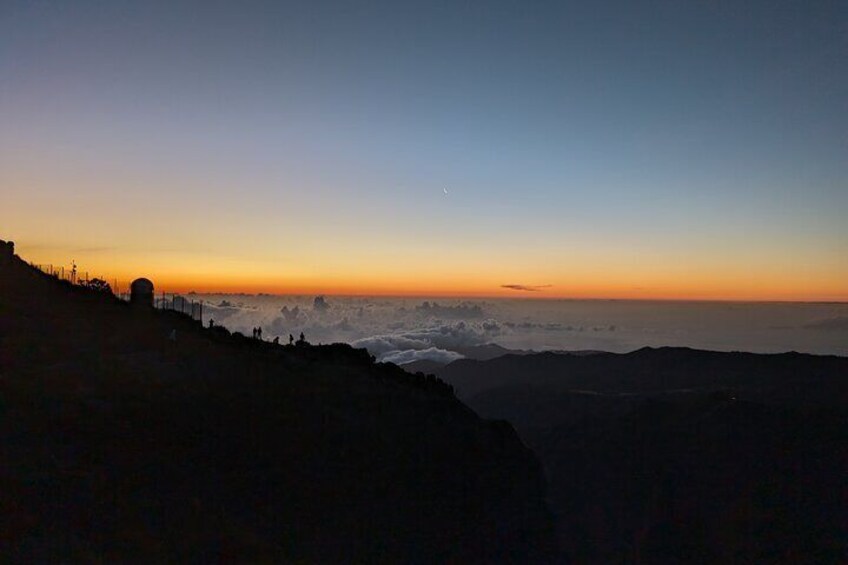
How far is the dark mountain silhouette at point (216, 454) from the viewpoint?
22781 mm

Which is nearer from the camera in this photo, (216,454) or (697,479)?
(216,454)

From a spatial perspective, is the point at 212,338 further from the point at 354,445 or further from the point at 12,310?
the point at 354,445

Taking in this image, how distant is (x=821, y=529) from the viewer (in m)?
66.4

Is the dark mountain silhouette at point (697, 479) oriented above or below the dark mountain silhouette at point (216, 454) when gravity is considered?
below

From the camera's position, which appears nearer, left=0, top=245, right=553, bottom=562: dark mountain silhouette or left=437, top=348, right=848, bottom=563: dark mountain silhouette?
left=0, top=245, right=553, bottom=562: dark mountain silhouette

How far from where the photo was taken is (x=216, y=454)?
32438 mm

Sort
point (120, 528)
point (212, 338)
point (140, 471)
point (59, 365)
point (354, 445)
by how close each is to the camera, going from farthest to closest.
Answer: point (212, 338), point (354, 445), point (59, 365), point (140, 471), point (120, 528)

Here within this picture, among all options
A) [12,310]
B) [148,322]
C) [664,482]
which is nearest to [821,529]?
[664,482]

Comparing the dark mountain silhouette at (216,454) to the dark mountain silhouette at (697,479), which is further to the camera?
the dark mountain silhouette at (697,479)

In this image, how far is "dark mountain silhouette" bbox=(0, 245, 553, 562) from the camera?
74.7 ft

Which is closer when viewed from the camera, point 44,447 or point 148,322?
point 44,447

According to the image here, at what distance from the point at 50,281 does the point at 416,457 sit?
4528cm

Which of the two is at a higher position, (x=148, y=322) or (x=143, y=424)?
(x=148, y=322)

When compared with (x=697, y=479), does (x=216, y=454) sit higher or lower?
higher
